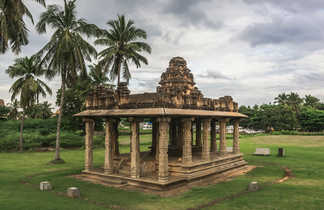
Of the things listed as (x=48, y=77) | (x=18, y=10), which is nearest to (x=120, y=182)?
(x=18, y=10)

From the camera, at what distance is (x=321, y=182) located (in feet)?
53.7

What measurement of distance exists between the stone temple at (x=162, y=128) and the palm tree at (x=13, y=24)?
226 inches

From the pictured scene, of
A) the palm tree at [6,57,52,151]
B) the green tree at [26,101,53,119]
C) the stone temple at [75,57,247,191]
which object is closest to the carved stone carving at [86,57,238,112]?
the stone temple at [75,57,247,191]

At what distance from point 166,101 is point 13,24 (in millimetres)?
10301

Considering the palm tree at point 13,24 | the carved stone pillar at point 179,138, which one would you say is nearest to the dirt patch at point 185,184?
the carved stone pillar at point 179,138

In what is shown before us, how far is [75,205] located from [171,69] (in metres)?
11.6

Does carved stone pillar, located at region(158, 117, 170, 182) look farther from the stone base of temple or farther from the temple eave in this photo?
the temple eave

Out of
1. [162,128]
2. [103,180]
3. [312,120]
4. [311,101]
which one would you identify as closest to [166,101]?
[162,128]

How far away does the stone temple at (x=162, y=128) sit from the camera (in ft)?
48.7

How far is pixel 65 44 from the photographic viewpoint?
77.2ft

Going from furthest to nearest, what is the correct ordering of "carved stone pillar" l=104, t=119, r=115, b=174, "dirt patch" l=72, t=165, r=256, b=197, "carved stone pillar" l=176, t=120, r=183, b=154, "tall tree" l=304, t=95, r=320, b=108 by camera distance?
1. "tall tree" l=304, t=95, r=320, b=108
2. "carved stone pillar" l=176, t=120, r=183, b=154
3. "carved stone pillar" l=104, t=119, r=115, b=174
4. "dirt patch" l=72, t=165, r=256, b=197

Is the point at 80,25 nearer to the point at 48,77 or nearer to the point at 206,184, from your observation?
the point at 48,77

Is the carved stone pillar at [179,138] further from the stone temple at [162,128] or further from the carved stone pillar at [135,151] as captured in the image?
the carved stone pillar at [135,151]

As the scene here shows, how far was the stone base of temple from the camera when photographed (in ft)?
49.0
